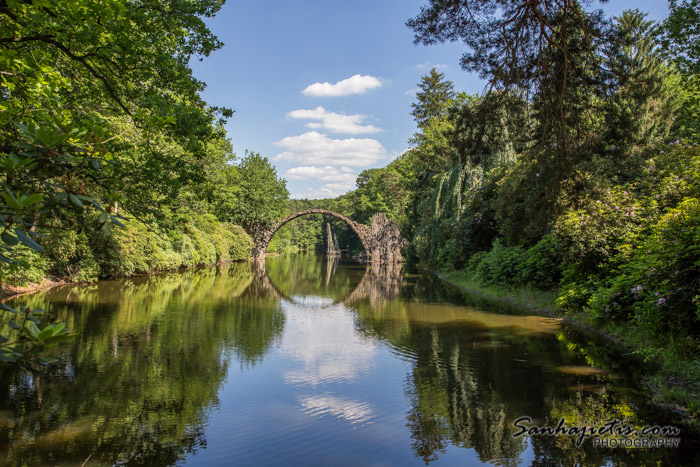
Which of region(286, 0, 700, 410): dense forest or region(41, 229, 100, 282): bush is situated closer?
region(286, 0, 700, 410): dense forest

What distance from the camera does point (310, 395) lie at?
22.2ft

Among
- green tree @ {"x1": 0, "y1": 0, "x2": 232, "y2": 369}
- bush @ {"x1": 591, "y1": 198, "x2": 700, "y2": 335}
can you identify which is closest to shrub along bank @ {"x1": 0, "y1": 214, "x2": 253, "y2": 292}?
green tree @ {"x1": 0, "y1": 0, "x2": 232, "y2": 369}

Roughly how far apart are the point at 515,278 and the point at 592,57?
9779 millimetres

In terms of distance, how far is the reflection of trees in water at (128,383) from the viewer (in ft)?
15.6

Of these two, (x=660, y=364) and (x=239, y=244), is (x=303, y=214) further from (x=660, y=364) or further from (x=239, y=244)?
(x=660, y=364)

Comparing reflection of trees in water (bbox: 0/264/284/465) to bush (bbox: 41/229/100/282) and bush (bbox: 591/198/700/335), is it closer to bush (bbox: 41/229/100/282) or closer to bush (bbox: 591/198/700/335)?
bush (bbox: 41/229/100/282)

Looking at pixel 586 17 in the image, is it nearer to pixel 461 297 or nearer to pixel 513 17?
pixel 513 17

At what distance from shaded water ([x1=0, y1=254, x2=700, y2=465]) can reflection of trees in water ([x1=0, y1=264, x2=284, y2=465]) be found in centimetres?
2

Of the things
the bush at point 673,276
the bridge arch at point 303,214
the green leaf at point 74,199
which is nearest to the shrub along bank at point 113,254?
the green leaf at point 74,199

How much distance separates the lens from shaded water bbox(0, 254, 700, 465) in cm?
477

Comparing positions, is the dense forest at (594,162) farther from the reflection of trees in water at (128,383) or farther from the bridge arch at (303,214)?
the bridge arch at (303,214)

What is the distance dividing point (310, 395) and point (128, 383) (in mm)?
2773

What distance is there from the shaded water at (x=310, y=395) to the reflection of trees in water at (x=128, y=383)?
25 millimetres

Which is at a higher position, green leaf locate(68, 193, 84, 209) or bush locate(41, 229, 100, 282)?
green leaf locate(68, 193, 84, 209)
